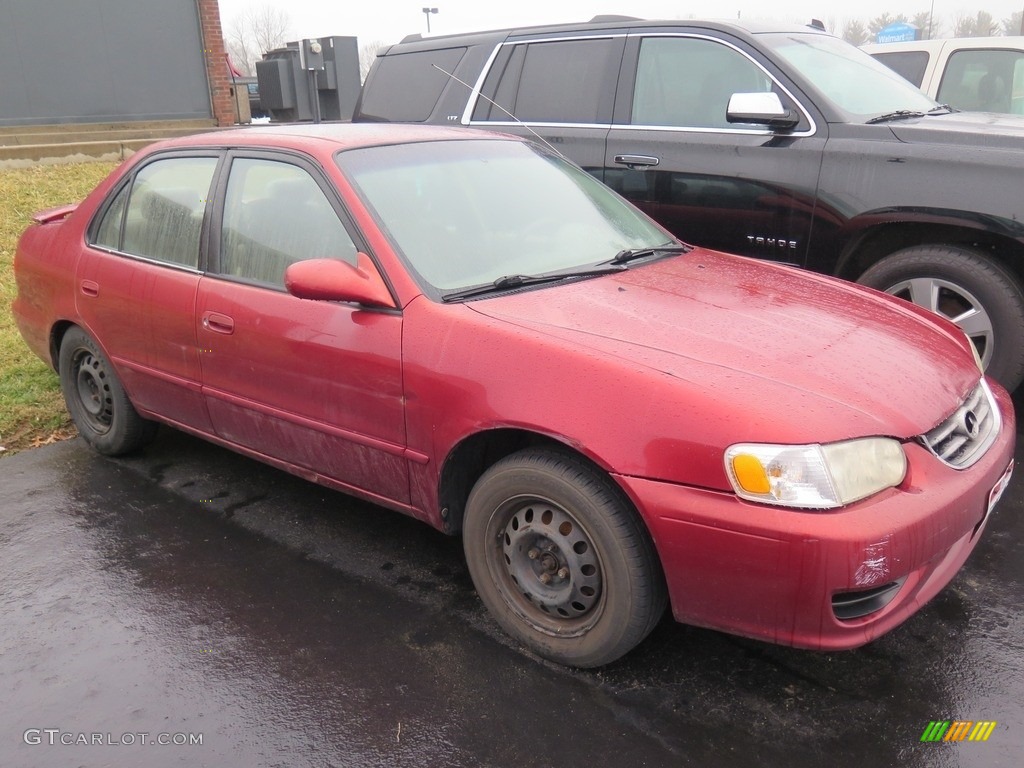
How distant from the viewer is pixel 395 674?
2.70m

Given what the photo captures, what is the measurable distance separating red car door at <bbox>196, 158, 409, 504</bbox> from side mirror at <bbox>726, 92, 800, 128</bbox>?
247 cm

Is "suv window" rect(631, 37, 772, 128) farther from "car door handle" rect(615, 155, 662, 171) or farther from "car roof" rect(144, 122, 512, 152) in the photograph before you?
"car roof" rect(144, 122, 512, 152)

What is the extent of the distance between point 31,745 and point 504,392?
171cm

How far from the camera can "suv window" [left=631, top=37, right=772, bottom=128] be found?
15.9ft

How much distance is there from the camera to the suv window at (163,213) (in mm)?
3701

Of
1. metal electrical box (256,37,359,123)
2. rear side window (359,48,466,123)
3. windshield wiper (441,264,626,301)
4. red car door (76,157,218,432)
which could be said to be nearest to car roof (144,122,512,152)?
red car door (76,157,218,432)

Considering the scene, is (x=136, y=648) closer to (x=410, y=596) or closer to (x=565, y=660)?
(x=410, y=596)

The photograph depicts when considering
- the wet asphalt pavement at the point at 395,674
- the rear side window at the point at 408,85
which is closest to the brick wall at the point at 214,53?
the rear side window at the point at 408,85

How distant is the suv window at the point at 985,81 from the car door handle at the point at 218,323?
6.83m

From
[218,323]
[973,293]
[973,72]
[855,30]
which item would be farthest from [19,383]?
[855,30]

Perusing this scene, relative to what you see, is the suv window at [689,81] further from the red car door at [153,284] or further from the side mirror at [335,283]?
the side mirror at [335,283]

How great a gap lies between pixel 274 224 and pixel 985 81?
22.4 ft

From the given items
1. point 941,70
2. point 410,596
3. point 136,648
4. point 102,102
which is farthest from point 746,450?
point 102,102

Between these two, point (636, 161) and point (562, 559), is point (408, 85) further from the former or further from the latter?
point (562, 559)
